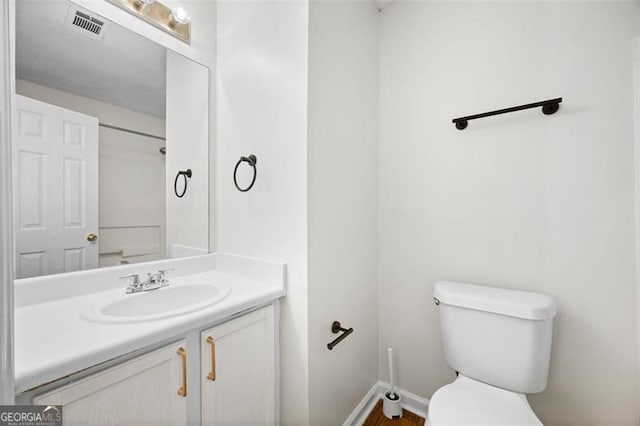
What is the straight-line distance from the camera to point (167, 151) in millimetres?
1352

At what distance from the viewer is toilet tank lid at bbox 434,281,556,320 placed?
1035 millimetres

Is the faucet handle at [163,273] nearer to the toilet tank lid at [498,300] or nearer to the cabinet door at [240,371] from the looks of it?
the cabinet door at [240,371]

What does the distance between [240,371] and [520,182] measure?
58.6 inches

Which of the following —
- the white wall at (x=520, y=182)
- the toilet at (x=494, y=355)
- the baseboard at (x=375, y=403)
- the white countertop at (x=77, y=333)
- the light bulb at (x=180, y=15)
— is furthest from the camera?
the baseboard at (x=375, y=403)

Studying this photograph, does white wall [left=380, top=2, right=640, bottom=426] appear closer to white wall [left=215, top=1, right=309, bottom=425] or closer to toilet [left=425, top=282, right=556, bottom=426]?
toilet [left=425, top=282, right=556, bottom=426]

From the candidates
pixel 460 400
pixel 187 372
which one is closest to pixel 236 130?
pixel 187 372

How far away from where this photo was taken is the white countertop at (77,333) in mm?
610

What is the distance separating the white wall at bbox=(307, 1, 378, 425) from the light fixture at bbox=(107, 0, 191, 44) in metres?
0.69

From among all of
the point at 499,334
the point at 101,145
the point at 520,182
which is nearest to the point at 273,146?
the point at 101,145

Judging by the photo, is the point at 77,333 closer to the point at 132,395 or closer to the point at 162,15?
the point at 132,395

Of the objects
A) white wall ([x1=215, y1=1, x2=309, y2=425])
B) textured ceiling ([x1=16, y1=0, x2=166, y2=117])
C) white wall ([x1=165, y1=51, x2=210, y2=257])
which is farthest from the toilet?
textured ceiling ([x1=16, y1=0, x2=166, y2=117])

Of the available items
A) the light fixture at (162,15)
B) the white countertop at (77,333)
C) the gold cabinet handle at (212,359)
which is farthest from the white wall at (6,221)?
the light fixture at (162,15)

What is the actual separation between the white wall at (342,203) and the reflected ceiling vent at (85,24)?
90 cm

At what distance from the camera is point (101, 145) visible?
3.75 ft
